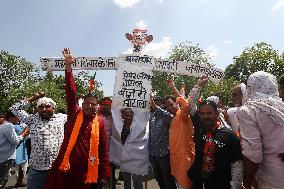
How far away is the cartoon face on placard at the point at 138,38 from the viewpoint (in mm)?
7465

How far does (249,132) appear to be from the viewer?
329 centimetres

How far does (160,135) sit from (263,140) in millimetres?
3769

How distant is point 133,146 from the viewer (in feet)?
23.3

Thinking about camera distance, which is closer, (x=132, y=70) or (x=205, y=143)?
(x=205, y=143)

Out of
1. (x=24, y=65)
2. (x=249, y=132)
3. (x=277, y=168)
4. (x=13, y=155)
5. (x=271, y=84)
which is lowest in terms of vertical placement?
(x=13, y=155)

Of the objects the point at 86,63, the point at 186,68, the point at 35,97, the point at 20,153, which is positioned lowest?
the point at 20,153

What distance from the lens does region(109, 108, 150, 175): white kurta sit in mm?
7055

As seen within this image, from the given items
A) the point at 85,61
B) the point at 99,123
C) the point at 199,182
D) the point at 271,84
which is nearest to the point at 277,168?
the point at 271,84

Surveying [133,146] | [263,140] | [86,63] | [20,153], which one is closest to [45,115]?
[86,63]

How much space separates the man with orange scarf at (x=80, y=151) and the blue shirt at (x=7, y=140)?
3324 millimetres

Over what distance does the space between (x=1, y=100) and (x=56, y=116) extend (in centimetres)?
4385

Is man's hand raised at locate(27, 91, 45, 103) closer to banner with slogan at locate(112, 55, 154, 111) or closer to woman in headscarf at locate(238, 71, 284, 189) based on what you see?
banner with slogan at locate(112, 55, 154, 111)

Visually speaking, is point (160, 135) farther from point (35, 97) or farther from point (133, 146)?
point (35, 97)

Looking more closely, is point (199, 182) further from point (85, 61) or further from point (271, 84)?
point (85, 61)
